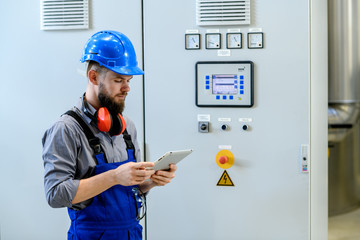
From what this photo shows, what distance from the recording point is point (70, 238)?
5.56 ft

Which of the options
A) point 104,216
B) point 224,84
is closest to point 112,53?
point 104,216

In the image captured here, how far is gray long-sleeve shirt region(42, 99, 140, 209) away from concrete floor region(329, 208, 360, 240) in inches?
56.7

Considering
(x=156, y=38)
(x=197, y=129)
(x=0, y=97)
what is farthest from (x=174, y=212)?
(x=0, y=97)

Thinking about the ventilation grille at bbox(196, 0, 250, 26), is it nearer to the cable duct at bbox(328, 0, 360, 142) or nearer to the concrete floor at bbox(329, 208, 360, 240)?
the cable duct at bbox(328, 0, 360, 142)

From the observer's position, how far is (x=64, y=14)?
2533 millimetres

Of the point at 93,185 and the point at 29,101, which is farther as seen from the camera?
the point at 29,101

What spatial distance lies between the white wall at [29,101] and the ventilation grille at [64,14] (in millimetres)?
45

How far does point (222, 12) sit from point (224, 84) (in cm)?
42

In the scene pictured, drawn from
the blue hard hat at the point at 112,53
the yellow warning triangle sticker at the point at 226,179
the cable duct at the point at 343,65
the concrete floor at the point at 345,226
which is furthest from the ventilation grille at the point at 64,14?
the concrete floor at the point at 345,226

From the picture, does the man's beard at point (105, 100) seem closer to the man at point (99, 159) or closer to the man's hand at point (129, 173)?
the man at point (99, 159)

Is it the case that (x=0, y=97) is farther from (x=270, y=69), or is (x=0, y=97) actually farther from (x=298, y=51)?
(x=298, y=51)

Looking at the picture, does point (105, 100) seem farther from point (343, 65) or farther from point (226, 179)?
point (343, 65)

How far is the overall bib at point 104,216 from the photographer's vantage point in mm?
1654

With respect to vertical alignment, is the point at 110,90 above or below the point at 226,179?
above
